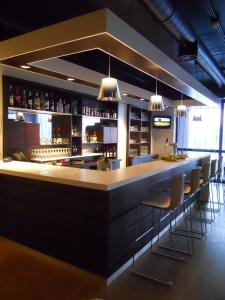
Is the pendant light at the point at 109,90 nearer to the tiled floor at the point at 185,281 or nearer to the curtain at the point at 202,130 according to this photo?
the tiled floor at the point at 185,281

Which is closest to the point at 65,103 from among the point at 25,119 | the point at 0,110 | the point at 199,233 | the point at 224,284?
the point at 25,119

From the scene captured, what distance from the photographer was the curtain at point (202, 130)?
8203 millimetres

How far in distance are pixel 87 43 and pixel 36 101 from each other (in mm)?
2099

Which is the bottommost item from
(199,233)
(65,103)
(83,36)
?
(199,233)

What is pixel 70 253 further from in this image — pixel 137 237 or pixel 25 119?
pixel 25 119

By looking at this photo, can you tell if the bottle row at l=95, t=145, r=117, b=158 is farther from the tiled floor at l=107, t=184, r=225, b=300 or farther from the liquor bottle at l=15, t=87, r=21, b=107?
the tiled floor at l=107, t=184, r=225, b=300

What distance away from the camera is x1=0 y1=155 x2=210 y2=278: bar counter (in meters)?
2.44

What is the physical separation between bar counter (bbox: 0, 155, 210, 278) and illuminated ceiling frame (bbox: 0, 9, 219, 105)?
52.8 inches

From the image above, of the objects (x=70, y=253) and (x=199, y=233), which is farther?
(x=199, y=233)

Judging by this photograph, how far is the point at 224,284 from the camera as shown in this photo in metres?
2.52

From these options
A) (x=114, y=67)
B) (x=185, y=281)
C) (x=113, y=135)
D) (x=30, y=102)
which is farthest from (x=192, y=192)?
(x=114, y=67)

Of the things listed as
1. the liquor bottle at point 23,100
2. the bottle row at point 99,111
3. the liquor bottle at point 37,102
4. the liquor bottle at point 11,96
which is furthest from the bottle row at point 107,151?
the liquor bottle at point 11,96

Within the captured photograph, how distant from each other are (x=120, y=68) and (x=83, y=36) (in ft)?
12.1

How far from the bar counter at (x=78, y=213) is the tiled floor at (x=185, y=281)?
18 cm
